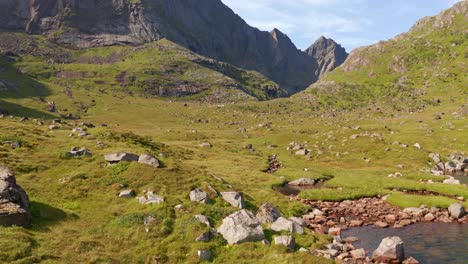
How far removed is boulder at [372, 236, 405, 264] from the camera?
29350 millimetres

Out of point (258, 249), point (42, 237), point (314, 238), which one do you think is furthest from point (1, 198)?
point (314, 238)

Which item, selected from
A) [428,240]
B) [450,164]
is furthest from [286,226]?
[450,164]

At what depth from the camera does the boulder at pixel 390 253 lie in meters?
29.4

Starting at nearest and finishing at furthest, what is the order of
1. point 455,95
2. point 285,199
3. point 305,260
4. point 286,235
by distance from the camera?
point 305,260 → point 286,235 → point 285,199 → point 455,95

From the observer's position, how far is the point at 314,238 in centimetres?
3225

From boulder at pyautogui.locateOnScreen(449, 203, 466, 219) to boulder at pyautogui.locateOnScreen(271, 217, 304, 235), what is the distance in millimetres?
23416

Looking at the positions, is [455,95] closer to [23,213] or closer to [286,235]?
[286,235]

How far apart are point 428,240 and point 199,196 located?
24352 millimetres

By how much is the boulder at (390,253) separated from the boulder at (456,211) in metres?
18.2

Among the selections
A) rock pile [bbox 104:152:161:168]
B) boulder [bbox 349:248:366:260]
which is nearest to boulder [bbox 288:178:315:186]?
rock pile [bbox 104:152:161:168]

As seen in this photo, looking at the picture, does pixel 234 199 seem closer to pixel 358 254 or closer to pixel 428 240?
pixel 358 254

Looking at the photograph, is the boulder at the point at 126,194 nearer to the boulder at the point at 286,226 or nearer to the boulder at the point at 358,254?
the boulder at the point at 286,226

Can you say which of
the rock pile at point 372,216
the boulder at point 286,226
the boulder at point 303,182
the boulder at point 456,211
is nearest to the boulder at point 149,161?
the boulder at point 286,226

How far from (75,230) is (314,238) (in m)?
21.3
